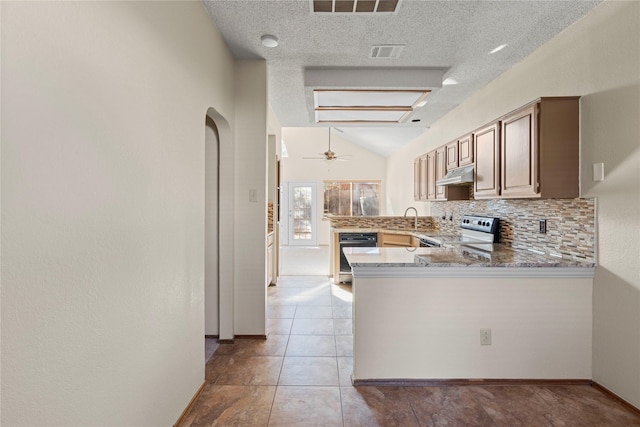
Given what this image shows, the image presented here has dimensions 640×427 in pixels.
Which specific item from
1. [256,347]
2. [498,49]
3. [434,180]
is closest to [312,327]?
[256,347]

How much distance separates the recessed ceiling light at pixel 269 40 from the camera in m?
2.64


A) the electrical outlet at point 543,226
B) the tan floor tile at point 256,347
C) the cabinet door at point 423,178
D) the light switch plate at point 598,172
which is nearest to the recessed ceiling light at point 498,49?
the light switch plate at point 598,172

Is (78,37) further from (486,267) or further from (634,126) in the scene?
(634,126)

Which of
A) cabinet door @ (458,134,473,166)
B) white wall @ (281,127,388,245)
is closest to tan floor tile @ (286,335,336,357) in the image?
cabinet door @ (458,134,473,166)

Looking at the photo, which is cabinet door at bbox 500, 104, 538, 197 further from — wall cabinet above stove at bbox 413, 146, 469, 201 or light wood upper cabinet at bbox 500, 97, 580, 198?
wall cabinet above stove at bbox 413, 146, 469, 201

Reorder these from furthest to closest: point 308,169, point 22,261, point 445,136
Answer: point 308,169
point 445,136
point 22,261

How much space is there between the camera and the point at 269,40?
8.74 ft

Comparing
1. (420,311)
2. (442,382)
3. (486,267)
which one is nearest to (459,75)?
(486,267)

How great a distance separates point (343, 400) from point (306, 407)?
0.81ft

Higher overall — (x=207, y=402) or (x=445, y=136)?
(x=445, y=136)

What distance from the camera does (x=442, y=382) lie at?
2.36 m

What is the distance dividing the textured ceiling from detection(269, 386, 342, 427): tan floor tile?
102 inches

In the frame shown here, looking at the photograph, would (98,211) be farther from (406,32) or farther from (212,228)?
(406,32)

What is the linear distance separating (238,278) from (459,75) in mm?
2958
